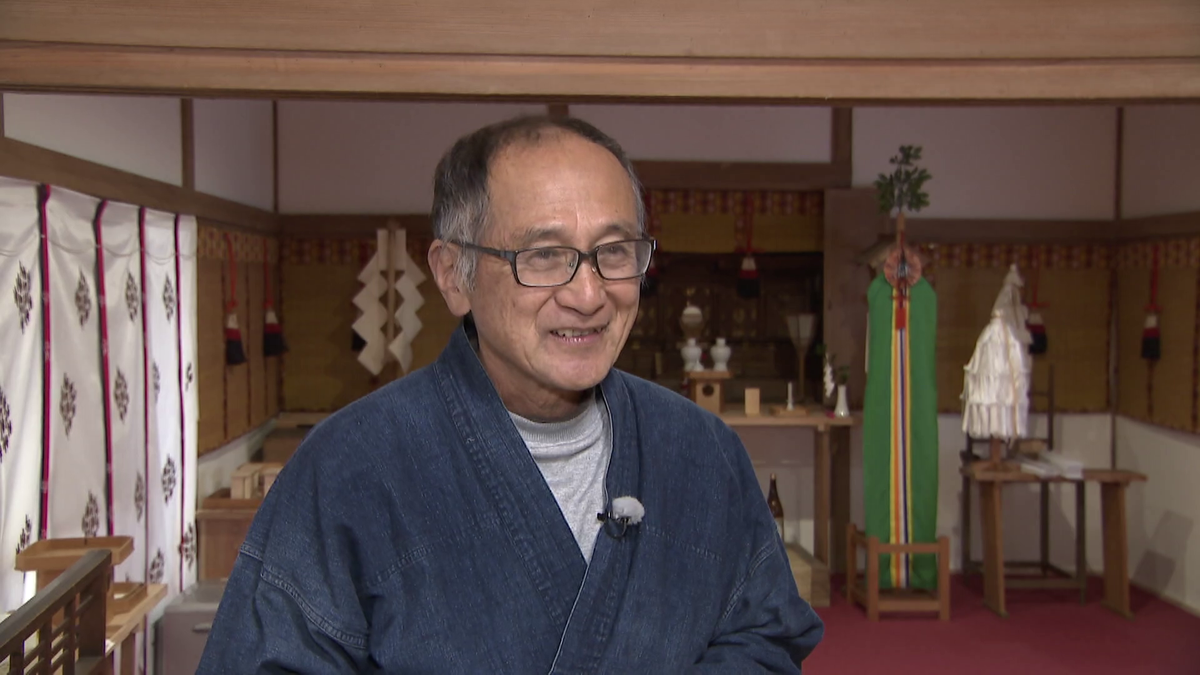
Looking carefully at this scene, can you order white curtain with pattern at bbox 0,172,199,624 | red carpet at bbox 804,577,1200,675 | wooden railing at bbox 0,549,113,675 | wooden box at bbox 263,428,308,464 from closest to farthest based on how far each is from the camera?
1. wooden railing at bbox 0,549,113,675
2. white curtain with pattern at bbox 0,172,199,624
3. red carpet at bbox 804,577,1200,675
4. wooden box at bbox 263,428,308,464

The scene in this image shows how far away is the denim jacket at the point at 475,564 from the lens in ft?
3.38

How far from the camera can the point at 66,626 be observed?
6.55 ft

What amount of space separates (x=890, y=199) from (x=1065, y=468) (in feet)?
4.49

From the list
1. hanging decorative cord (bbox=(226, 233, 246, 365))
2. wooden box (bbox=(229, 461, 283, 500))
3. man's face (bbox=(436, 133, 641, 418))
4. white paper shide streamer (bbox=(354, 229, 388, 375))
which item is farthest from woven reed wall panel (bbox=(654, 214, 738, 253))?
man's face (bbox=(436, 133, 641, 418))

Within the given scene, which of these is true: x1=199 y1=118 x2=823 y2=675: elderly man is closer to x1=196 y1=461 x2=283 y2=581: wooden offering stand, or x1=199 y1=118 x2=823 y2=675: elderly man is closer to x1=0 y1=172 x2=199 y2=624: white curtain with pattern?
x1=0 y1=172 x2=199 y2=624: white curtain with pattern

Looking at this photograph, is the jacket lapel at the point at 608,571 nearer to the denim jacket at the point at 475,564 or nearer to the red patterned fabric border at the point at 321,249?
the denim jacket at the point at 475,564

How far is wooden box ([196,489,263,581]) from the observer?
11.9ft

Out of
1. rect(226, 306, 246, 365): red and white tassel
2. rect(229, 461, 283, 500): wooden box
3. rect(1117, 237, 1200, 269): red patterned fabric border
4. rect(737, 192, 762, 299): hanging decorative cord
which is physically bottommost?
rect(229, 461, 283, 500): wooden box

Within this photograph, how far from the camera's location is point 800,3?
1790 millimetres

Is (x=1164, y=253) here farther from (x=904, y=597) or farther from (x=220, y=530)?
(x=220, y=530)

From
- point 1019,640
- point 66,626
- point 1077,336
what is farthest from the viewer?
point 1077,336

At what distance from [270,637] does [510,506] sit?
0.94 ft

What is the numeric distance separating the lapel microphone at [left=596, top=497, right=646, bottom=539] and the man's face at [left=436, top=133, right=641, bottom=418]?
5.8 inches

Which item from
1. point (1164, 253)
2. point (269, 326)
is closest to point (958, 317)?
point (1164, 253)
